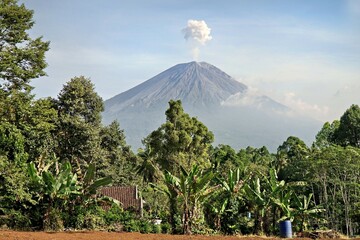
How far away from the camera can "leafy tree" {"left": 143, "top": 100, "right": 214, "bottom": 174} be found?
2650 cm

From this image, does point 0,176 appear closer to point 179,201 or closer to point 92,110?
point 179,201

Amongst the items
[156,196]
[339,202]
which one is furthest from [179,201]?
[339,202]

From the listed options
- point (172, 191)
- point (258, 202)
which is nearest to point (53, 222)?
point (172, 191)

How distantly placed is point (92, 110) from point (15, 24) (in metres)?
10.9

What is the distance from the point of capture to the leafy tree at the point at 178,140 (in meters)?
26.5

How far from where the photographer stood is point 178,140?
2642 cm

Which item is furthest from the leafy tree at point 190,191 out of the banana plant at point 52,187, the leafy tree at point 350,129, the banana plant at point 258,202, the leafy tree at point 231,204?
the leafy tree at point 350,129

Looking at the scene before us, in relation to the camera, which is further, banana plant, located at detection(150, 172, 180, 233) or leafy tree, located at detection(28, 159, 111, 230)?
banana plant, located at detection(150, 172, 180, 233)

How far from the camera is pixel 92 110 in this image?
27.2 m

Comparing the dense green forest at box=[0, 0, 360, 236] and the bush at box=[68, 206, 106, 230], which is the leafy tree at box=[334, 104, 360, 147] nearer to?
the dense green forest at box=[0, 0, 360, 236]

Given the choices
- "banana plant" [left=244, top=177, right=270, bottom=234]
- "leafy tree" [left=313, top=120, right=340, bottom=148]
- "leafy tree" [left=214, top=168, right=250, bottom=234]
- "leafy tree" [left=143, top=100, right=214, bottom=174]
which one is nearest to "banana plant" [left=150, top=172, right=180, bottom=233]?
"leafy tree" [left=214, top=168, right=250, bottom=234]

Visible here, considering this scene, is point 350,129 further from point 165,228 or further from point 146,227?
point 146,227

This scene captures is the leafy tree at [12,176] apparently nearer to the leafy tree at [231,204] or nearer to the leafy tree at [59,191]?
the leafy tree at [59,191]

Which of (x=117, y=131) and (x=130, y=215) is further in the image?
(x=117, y=131)
